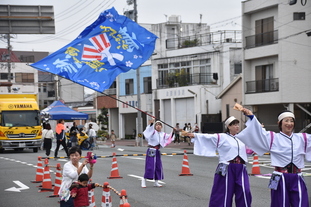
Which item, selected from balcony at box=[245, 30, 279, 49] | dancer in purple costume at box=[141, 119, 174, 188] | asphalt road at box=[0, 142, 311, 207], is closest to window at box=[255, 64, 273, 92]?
balcony at box=[245, 30, 279, 49]

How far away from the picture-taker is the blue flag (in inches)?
469

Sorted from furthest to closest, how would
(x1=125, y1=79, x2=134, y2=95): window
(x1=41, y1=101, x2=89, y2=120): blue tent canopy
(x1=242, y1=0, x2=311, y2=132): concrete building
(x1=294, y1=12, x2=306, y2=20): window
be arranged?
(x1=125, y1=79, x2=134, y2=95): window, (x1=41, y1=101, x2=89, y2=120): blue tent canopy, (x1=242, y1=0, x2=311, y2=132): concrete building, (x1=294, y1=12, x2=306, y2=20): window

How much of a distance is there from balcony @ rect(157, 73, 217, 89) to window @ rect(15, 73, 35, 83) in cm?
3199

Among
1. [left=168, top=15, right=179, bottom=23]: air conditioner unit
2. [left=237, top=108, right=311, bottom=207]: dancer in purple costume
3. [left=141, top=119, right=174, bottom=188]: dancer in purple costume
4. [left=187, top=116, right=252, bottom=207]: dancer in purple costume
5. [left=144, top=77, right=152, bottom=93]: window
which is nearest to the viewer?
[left=237, top=108, right=311, bottom=207]: dancer in purple costume

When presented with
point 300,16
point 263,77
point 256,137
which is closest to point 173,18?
point 263,77

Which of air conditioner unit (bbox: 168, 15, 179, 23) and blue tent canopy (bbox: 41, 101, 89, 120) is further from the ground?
air conditioner unit (bbox: 168, 15, 179, 23)

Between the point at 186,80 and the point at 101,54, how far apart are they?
3476cm

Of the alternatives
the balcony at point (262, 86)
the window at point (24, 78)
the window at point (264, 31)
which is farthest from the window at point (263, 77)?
the window at point (24, 78)

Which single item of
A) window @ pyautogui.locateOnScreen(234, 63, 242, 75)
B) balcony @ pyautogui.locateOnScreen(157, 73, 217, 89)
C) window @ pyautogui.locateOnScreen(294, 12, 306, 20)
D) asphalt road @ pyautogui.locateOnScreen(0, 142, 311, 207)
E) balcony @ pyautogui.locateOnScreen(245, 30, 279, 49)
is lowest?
asphalt road @ pyautogui.locateOnScreen(0, 142, 311, 207)

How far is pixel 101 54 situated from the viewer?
13.3 meters

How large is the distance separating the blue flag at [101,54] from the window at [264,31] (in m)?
23.0

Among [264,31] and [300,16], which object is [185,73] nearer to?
[264,31]

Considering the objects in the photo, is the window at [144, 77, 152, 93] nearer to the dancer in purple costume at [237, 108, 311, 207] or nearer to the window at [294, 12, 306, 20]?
the window at [294, 12, 306, 20]

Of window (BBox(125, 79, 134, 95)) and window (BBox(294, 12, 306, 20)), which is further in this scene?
window (BBox(125, 79, 134, 95))
